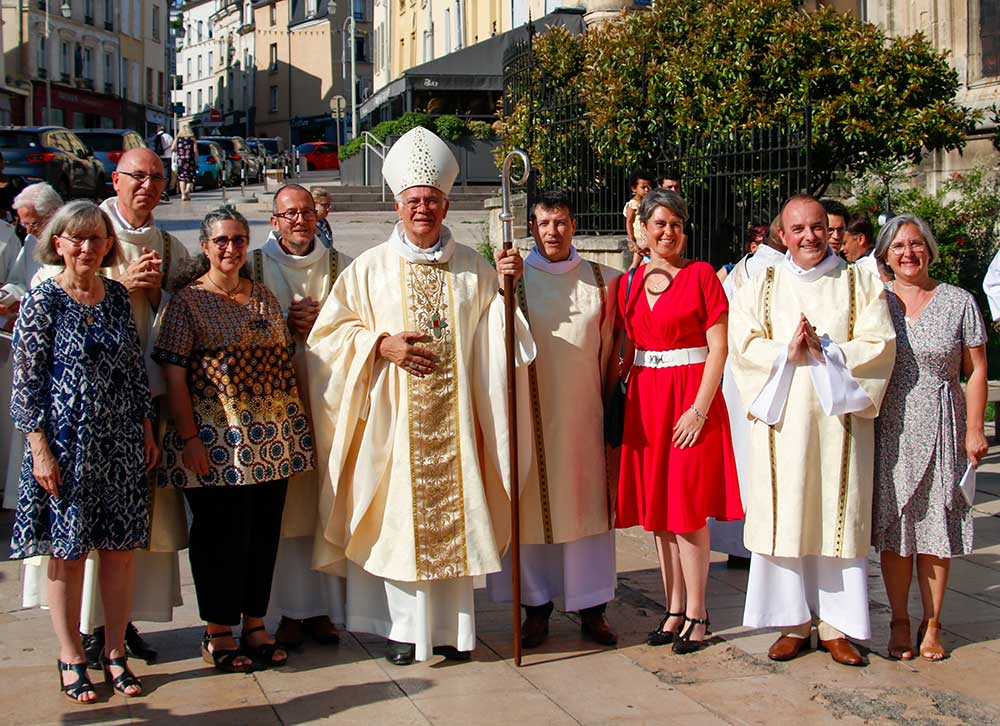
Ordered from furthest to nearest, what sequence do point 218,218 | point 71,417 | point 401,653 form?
1. point 401,653
2. point 218,218
3. point 71,417

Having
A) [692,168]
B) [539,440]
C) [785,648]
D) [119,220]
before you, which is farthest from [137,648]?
[692,168]

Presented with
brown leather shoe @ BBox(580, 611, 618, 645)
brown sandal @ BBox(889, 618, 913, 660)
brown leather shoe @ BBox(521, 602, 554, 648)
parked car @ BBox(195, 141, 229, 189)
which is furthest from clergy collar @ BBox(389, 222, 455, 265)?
parked car @ BBox(195, 141, 229, 189)

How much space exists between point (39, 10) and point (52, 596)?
52.0m

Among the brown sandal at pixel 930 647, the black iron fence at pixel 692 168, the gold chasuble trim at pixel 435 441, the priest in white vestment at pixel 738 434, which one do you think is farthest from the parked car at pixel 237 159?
the brown sandal at pixel 930 647

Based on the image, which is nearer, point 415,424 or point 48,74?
point 415,424

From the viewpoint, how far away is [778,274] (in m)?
5.29

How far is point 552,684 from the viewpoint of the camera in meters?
5.02

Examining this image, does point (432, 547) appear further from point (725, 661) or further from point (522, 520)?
point (725, 661)

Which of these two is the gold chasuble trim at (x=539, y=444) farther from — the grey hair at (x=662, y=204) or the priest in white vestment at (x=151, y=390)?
the priest in white vestment at (x=151, y=390)

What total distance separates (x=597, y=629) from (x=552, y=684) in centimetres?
59

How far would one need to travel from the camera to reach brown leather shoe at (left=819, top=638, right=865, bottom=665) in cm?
518

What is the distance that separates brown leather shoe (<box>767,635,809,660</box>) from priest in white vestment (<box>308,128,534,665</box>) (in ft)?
3.89

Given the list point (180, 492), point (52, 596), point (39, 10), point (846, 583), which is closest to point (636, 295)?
point (846, 583)

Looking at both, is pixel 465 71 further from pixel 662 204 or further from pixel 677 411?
pixel 677 411
